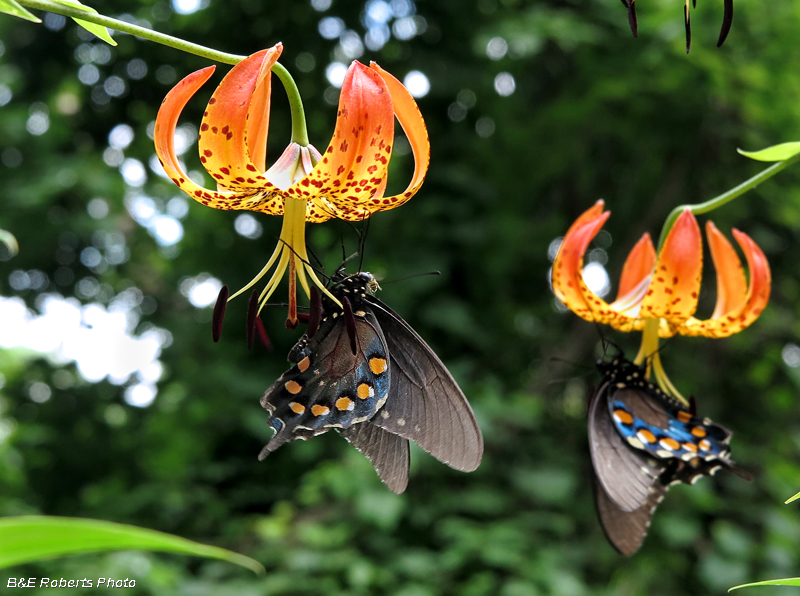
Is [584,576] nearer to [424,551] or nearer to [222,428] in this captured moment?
[424,551]

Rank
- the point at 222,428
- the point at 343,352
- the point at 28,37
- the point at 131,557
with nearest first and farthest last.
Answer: the point at 343,352, the point at 131,557, the point at 28,37, the point at 222,428

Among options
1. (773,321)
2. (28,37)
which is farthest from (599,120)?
(28,37)

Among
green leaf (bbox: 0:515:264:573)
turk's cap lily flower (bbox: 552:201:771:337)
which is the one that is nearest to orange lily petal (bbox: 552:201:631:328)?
turk's cap lily flower (bbox: 552:201:771:337)

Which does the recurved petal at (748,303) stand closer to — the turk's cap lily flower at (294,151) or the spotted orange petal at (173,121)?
the turk's cap lily flower at (294,151)

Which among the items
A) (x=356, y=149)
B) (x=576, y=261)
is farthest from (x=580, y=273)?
(x=356, y=149)

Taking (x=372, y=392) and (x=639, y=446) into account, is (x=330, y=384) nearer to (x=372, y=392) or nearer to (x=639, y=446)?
(x=372, y=392)
